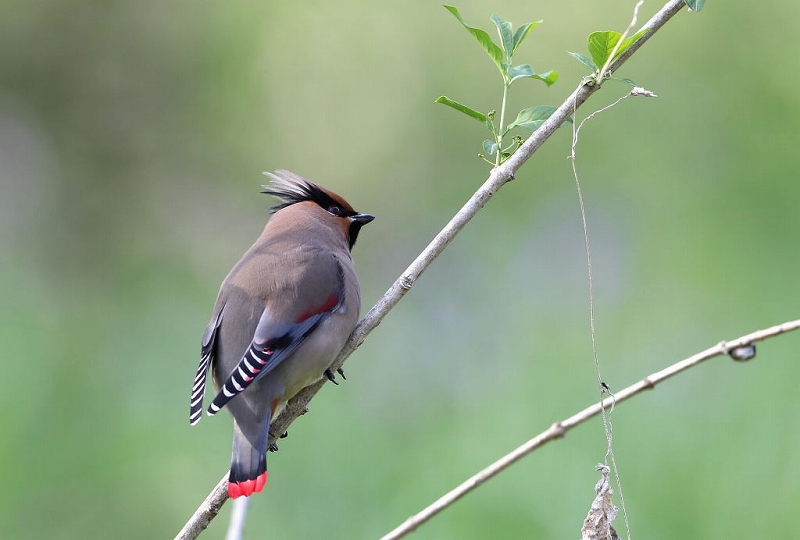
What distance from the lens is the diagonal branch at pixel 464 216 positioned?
2.65m

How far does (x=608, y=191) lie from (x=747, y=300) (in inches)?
62.7

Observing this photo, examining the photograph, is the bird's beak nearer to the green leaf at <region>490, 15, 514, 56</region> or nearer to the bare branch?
the green leaf at <region>490, 15, 514, 56</region>

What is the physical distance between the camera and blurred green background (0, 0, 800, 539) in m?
5.36

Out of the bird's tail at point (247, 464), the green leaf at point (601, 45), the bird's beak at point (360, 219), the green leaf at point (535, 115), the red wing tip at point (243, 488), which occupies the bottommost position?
the bird's tail at point (247, 464)

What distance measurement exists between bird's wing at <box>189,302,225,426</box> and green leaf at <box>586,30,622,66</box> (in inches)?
62.7

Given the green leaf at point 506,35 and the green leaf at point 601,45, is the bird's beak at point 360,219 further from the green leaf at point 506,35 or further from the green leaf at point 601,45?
the green leaf at point 601,45

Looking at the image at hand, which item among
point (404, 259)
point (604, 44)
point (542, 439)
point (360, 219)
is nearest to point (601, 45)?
point (604, 44)

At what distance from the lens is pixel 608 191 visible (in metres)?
7.32

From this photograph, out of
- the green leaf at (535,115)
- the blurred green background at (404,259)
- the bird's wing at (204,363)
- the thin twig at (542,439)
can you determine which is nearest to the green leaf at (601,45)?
the green leaf at (535,115)

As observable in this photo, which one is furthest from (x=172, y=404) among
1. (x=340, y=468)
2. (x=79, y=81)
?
(x=79, y=81)

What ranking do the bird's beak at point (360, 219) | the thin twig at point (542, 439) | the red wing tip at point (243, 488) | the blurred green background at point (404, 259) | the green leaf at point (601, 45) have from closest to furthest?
the thin twig at point (542, 439) → the green leaf at point (601, 45) → the red wing tip at point (243, 488) → the bird's beak at point (360, 219) → the blurred green background at point (404, 259)

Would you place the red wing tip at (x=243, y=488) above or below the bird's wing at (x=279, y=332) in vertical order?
below

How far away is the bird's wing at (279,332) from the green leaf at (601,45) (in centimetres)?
147

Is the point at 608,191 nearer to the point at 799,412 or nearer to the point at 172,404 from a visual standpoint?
the point at 799,412
